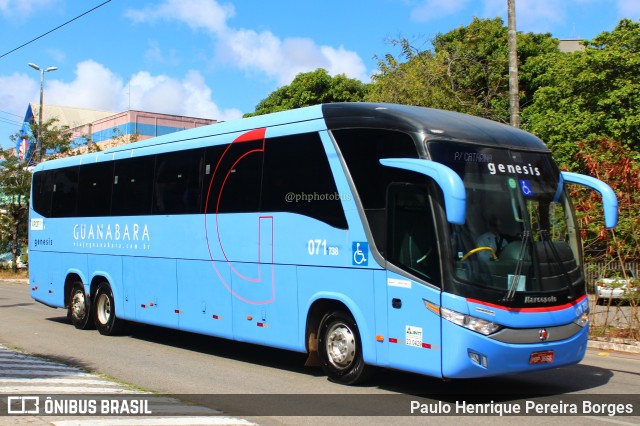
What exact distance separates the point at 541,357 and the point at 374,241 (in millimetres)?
2342

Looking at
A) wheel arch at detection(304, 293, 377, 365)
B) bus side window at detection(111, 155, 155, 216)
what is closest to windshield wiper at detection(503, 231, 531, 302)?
wheel arch at detection(304, 293, 377, 365)

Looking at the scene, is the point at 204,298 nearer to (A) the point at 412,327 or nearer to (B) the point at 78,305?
(A) the point at 412,327

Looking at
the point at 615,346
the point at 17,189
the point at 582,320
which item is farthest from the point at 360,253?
the point at 17,189

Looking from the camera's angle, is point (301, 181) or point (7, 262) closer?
point (301, 181)

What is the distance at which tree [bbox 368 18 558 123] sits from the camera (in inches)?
1004

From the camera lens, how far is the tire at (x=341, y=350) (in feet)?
29.3

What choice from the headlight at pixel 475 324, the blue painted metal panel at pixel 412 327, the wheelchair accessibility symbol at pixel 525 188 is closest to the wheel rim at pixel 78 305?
the blue painted metal panel at pixel 412 327

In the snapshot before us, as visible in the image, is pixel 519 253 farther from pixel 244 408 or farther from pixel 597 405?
pixel 244 408

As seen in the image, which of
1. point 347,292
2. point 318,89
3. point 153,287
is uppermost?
point 318,89

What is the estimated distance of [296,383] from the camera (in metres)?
9.38

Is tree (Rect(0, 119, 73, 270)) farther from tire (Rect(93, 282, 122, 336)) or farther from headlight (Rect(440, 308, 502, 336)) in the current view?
headlight (Rect(440, 308, 502, 336))

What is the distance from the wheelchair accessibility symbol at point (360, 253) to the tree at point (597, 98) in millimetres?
17717

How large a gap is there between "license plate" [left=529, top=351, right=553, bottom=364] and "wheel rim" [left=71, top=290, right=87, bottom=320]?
10.3 m

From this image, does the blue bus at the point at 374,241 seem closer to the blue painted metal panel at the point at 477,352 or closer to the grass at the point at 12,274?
the blue painted metal panel at the point at 477,352
